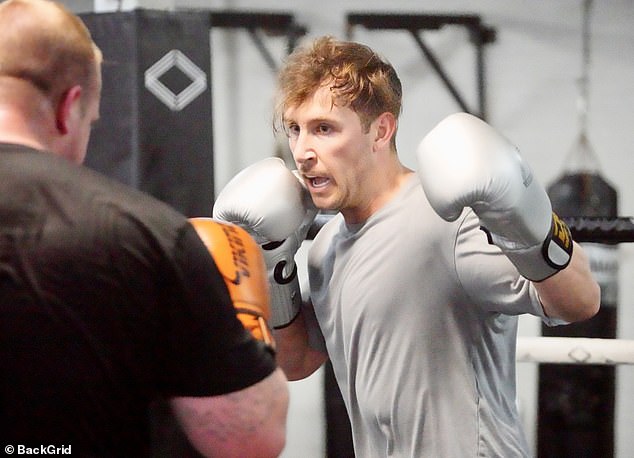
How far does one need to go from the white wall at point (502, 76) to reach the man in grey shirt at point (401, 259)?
2230 millimetres

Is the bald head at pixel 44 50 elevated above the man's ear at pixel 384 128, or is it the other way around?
the man's ear at pixel 384 128

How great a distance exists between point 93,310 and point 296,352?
768 mm

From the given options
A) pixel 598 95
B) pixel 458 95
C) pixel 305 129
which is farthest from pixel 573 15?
pixel 305 129

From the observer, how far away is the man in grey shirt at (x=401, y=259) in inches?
46.2

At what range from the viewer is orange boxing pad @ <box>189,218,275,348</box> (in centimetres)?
93

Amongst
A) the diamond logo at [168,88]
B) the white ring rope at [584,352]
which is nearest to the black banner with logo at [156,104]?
the diamond logo at [168,88]

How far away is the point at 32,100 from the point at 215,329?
0.28 metres

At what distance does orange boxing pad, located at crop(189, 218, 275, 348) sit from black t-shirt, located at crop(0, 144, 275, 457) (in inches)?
2.8

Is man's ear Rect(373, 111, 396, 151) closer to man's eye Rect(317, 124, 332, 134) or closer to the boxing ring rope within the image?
man's eye Rect(317, 124, 332, 134)

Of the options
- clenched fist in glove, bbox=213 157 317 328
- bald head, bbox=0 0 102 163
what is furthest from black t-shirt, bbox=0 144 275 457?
clenched fist in glove, bbox=213 157 317 328

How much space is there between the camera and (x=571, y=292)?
1.18 m

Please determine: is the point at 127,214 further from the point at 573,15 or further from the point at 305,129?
the point at 573,15

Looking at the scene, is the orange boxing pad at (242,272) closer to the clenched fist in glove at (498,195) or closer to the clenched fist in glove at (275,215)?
the clenched fist in glove at (498,195)

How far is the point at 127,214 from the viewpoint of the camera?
0.83 metres
